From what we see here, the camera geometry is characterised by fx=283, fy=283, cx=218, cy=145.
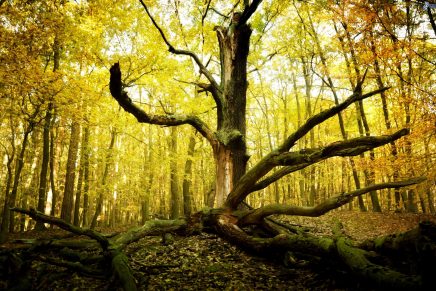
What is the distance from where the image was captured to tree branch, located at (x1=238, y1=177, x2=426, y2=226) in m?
5.27

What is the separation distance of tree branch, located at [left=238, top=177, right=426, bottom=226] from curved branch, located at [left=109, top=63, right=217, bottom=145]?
2.19m

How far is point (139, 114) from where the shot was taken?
19.8 ft

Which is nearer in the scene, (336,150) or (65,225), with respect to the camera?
(65,225)

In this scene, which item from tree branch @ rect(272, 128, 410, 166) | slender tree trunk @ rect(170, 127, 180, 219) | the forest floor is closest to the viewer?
the forest floor

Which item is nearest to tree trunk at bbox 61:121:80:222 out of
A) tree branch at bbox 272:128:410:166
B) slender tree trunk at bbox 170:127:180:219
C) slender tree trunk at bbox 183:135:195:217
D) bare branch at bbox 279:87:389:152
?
Answer: slender tree trunk at bbox 170:127:180:219

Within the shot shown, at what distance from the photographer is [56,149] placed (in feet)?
61.9

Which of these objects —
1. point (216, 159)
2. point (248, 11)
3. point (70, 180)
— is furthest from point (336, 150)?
point (70, 180)

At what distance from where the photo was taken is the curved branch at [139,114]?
489cm

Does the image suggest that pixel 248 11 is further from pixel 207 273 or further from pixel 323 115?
pixel 207 273

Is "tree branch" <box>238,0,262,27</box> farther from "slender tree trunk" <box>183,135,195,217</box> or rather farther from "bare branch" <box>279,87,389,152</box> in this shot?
"slender tree trunk" <box>183,135,195,217</box>

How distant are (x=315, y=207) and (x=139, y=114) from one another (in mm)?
4056

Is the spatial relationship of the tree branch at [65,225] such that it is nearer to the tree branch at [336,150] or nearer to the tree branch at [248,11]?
the tree branch at [336,150]

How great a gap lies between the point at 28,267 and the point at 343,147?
5.57 m

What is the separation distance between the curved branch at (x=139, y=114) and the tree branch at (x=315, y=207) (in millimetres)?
2189
